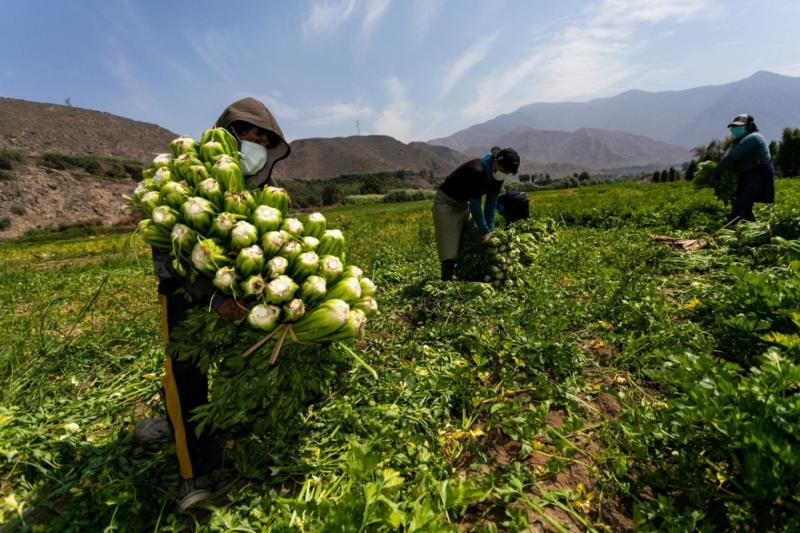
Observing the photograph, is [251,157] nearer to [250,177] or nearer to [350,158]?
[250,177]

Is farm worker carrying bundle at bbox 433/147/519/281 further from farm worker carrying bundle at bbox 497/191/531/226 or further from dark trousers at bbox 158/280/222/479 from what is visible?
dark trousers at bbox 158/280/222/479

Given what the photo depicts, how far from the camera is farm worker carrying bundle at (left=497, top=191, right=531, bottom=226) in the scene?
8.94 metres

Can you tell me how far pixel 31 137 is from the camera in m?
68.0

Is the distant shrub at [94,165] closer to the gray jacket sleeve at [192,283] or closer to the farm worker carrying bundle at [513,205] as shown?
the farm worker carrying bundle at [513,205]

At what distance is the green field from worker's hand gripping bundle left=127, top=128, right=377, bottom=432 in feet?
1.48

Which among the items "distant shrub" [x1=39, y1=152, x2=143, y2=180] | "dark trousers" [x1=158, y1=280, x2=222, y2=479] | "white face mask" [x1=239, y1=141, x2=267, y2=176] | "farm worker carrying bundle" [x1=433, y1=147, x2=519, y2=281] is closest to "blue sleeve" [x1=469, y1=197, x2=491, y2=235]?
"farm worker carrying bundle" [x1=433, y1=147, x2=519, y2=281]

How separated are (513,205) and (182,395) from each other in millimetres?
8209

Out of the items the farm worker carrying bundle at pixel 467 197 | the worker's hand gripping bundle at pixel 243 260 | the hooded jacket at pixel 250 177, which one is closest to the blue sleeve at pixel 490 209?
the farm worker carrying bundle at pixel 467 197

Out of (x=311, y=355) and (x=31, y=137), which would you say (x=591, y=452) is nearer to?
(x=311, y=355)

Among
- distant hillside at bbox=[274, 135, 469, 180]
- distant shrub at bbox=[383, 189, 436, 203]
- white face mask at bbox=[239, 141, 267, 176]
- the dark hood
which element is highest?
distant hillside at bbox=[274, 135, 469, 180]

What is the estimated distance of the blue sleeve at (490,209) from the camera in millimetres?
6155

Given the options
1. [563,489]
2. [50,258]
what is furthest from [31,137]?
[563,489]

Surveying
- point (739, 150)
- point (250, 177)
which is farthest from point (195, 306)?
point (739, 150)

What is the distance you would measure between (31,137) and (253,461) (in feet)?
→ 320
